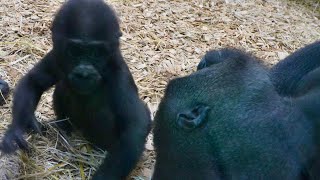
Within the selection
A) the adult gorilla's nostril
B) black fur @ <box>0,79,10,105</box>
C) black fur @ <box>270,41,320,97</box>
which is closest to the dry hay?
black fur @ <box>0,79,10,105</box>

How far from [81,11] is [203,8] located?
7.31 feet

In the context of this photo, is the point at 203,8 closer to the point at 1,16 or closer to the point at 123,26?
the point at 123,26

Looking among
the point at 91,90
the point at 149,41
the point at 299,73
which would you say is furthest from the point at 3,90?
the point at 299,73

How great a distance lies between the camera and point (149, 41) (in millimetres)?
3943

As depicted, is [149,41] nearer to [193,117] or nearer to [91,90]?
[91,90]

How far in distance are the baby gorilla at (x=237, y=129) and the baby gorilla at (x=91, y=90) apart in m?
0.71

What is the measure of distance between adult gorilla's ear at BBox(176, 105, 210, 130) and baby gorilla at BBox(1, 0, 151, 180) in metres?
0.75

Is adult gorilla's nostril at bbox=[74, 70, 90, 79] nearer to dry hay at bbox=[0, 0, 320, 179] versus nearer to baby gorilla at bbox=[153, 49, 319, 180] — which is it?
dry hay at bbox=[0, 0, 320, 179]

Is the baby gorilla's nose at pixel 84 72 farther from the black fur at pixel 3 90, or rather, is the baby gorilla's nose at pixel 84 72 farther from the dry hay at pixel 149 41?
the black fur at pixel 3 90

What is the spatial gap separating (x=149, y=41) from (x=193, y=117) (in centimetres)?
215

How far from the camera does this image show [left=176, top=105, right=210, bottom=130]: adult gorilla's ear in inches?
72.1

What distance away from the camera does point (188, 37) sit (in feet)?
13.6

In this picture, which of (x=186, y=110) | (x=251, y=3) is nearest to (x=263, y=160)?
(x=186, y=110)

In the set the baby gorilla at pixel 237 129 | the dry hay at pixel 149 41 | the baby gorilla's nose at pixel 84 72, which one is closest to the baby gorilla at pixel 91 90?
the baby gorilla's nose at pixel 84 72
